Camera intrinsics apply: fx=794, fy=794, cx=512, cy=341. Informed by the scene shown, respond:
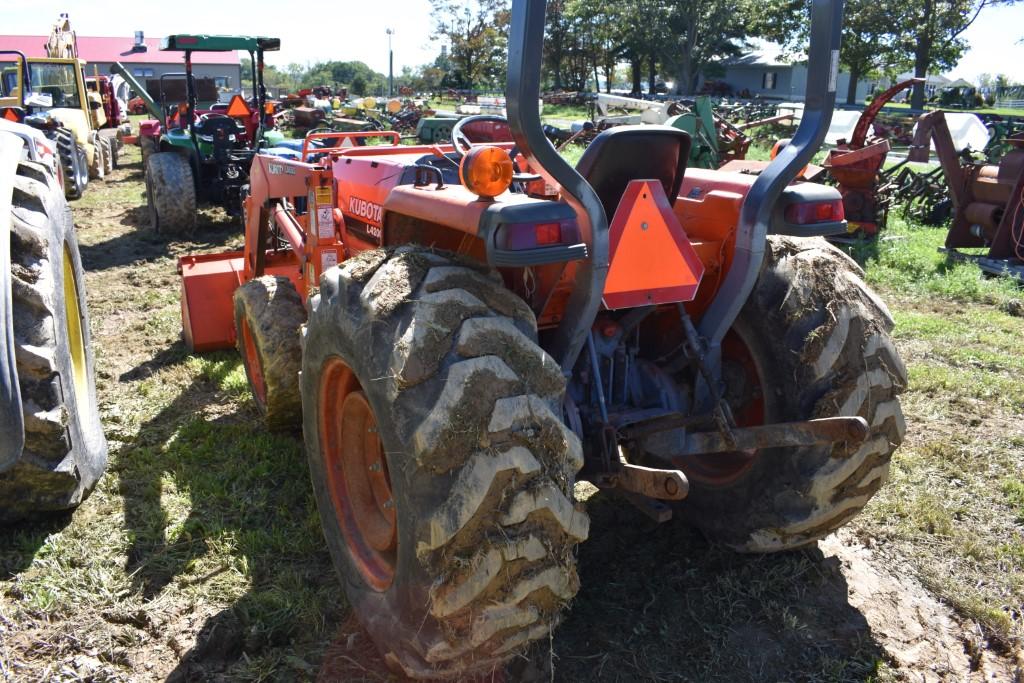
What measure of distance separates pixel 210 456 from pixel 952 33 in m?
45.9

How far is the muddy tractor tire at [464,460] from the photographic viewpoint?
211cm

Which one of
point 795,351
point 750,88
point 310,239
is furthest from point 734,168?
point 750,88

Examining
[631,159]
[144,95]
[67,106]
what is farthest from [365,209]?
[67,106]

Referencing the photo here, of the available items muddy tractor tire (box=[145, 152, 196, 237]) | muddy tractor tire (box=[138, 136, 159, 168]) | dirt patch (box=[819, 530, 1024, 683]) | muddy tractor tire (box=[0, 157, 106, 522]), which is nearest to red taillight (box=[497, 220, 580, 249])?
muddy tractor tire (box=[0, 157, 106, 522])

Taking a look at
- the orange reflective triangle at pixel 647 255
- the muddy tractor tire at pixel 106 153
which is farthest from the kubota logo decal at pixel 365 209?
the muddy tractor tire at pixel 106 153

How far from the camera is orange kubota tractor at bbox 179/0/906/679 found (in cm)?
215

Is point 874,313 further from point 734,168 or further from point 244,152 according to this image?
point 244,152

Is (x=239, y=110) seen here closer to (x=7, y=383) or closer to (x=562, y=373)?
(x=7, y=383)

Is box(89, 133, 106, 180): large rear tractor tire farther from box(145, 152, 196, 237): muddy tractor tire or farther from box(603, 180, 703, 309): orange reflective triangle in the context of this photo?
box(603, 180, 703, 309): orange reflective triangle

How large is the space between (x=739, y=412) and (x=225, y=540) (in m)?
2.22

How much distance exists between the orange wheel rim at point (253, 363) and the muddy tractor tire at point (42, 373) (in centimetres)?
108

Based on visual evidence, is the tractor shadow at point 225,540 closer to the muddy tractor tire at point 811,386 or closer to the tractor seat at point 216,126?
the muddy tractor tire at point 811,386

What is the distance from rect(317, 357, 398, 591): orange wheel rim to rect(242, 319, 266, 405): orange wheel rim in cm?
164

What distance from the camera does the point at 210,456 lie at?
416 cm
